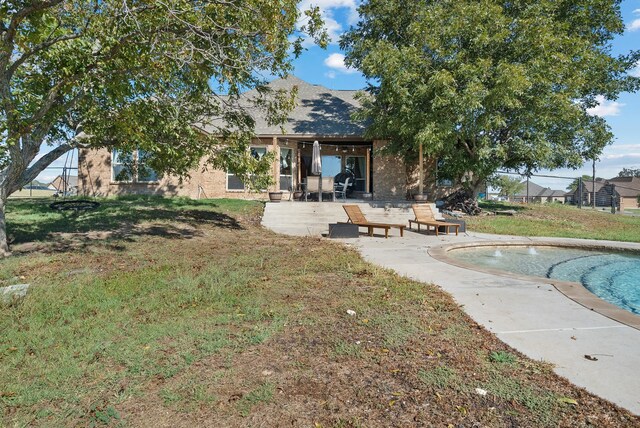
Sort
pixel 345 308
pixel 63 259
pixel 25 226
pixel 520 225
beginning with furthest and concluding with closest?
pixel 520 225 → pixel 25 226 → pixel 63 259 → pixel 345 308

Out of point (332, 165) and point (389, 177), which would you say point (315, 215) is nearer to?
point (389, 177)

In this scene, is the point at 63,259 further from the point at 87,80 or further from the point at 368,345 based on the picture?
the point at 368,345

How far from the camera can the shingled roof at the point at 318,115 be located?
17.1 meters

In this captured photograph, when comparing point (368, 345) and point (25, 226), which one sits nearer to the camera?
point (368, 345)

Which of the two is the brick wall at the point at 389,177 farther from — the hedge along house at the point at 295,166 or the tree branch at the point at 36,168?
the tree branch at the point at 36,168

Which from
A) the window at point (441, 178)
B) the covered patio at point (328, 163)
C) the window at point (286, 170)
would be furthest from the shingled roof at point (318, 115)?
the window at point (441, 178)

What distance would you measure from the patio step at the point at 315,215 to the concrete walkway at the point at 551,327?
5.62 meters

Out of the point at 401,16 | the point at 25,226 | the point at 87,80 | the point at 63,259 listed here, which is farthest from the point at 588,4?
the point at 25,226

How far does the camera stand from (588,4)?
15.5m

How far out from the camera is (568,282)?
5586 mm

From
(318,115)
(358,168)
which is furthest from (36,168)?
(358,168)

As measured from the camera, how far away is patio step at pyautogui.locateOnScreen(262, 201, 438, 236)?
12.3 metres

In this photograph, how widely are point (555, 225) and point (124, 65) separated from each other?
601 inches

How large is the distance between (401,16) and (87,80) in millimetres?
14401
